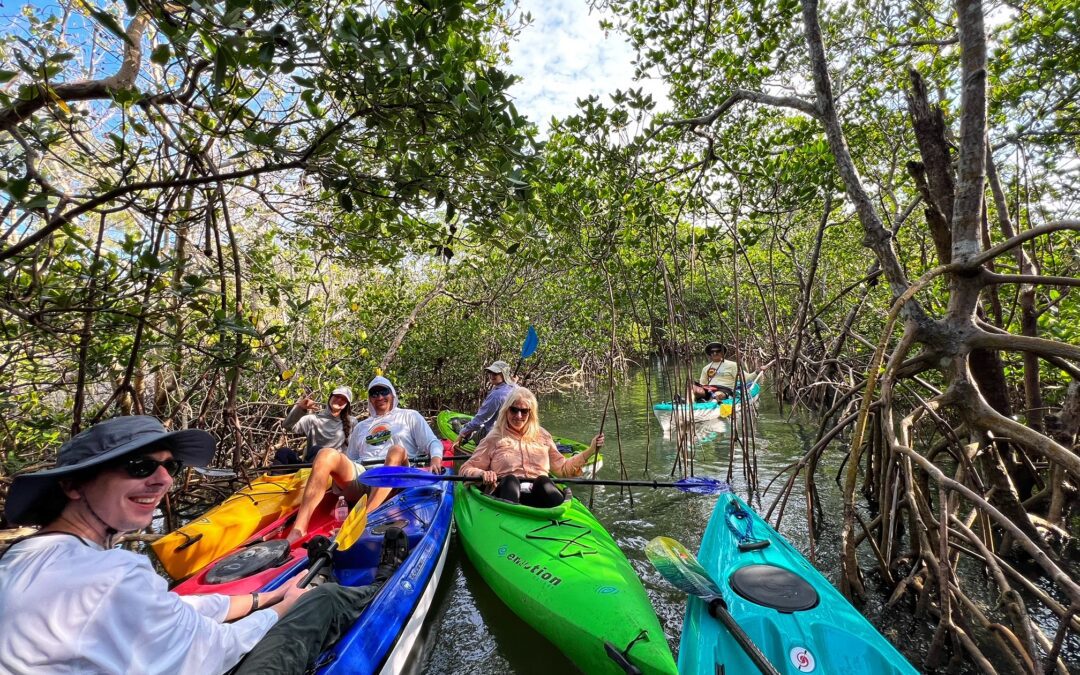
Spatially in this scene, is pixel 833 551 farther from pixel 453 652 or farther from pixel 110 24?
pixel 110 24

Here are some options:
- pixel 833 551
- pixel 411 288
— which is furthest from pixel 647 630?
pixel 411 288

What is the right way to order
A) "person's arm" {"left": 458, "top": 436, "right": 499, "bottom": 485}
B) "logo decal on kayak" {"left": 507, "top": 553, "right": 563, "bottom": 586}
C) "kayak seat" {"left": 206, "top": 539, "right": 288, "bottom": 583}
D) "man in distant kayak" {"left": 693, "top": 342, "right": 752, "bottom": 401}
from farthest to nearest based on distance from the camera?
"man in distant kayak" {"left": 693, "top": 342, "right": 752, "bottom": 401}, "person's arm" {"left": 458, "top": 436, "right": 499, "bottom": 485}, "logo decal on kayak" {"left": 507, "top": 553, "right": 563, "bottom": 586}, "kayak seat" {"left": 206, "top": 539, "right": 288, "bottom": 583}

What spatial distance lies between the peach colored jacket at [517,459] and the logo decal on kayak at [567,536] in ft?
2.43

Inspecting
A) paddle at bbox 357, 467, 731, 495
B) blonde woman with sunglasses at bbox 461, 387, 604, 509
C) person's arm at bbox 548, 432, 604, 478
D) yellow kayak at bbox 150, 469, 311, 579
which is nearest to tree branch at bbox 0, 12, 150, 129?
yellow kayak at bbox 150, 469, 311, 579

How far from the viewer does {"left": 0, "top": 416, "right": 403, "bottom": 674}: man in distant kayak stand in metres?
1.25

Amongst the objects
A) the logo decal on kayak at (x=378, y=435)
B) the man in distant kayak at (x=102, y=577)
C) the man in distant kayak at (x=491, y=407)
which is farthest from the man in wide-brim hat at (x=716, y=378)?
the man in distant kayak at (x=102, y=577)

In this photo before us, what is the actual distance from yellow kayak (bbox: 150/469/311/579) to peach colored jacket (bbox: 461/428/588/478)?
179cm

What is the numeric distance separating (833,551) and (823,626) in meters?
2.74

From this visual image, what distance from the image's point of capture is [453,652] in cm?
347

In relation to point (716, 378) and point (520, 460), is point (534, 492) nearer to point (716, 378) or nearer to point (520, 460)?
point (520, 460)

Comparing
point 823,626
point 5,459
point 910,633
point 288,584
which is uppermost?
point 5,459

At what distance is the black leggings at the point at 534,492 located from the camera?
13.8ft

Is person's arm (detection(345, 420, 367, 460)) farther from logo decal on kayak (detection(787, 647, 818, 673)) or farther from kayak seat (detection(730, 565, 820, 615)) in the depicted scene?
logo decal on kayak (detection(787, 647, 818, 673))

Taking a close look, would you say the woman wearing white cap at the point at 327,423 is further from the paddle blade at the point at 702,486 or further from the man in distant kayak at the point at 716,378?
the man in distant kayak at the point at 716,378
